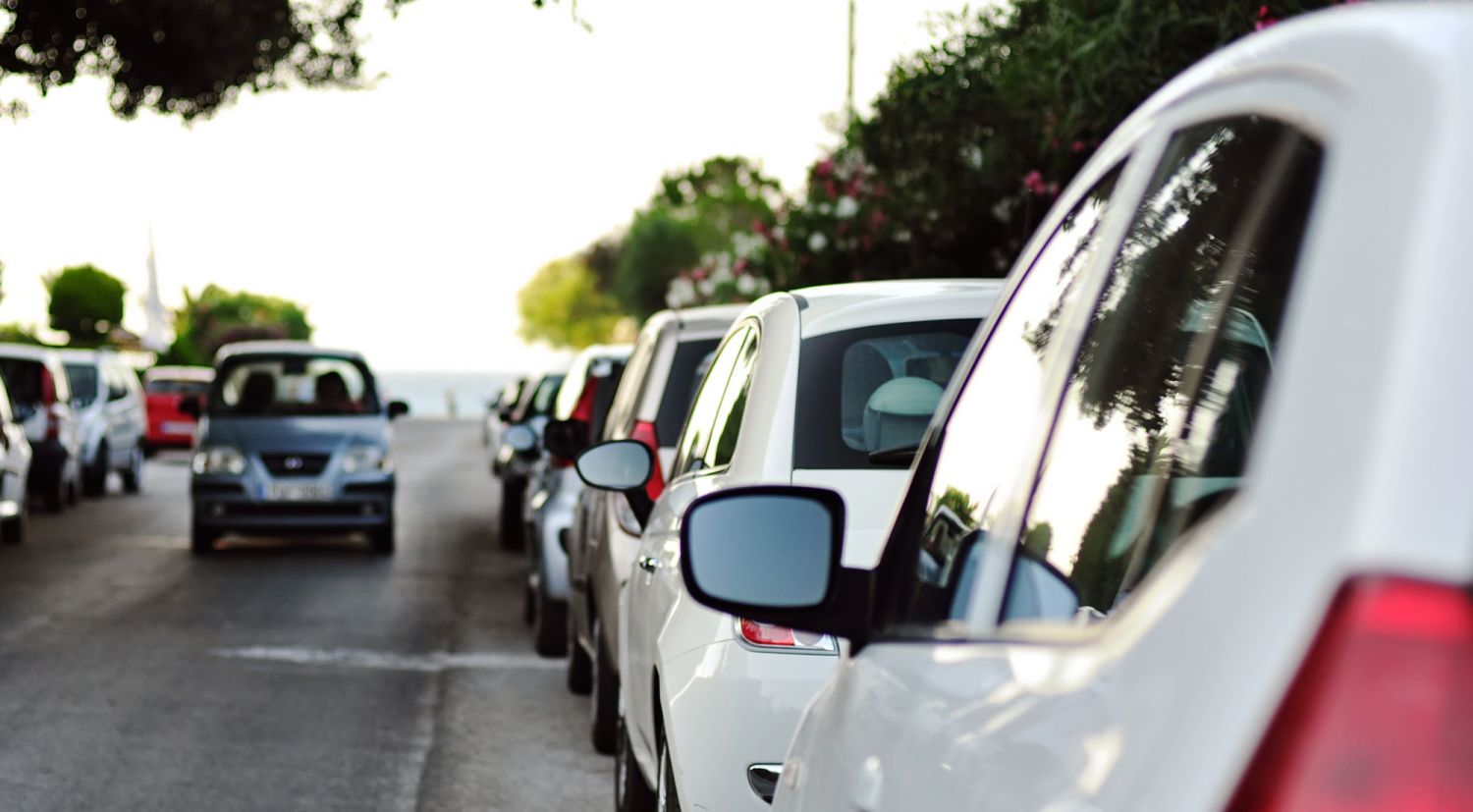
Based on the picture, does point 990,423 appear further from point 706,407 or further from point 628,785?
point 628,785

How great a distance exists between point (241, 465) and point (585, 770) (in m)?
9.69

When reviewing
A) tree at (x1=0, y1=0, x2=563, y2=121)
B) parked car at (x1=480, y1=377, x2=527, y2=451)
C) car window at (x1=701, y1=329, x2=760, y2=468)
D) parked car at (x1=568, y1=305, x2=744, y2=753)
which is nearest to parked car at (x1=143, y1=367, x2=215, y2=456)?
parked car at (x1=480, y1=377, x2=527, y2=451)

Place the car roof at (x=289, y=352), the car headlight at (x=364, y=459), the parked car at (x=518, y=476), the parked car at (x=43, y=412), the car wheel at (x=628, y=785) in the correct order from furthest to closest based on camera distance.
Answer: the parked car at (x=43, y=412)
the parked car at (x=518, y=476)
the car roof at (x=289, y=352)
the car headlight at (x=364, y=459)
the car wheel at (x=628, y=785)

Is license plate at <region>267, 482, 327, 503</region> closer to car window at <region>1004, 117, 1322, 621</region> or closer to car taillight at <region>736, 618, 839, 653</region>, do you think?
car taillight at <region>736, 618, 839, 653</region>

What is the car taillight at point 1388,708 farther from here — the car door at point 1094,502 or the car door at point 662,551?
the car door at point 662,551

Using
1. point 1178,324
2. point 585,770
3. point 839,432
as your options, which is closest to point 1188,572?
point 1178,324

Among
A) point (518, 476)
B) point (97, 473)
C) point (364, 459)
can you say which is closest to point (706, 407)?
point (364, 459)

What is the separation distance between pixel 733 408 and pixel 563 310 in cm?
14661

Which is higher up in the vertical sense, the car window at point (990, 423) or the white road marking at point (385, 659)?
the car window at point (990, 423)

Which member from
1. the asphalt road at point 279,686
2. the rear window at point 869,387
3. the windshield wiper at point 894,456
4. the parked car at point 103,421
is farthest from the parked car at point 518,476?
the windshield wiper at point 894,456

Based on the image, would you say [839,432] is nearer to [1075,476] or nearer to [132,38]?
[1075,476]

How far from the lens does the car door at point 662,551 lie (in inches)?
217

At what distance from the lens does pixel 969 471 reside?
A: 262 cm

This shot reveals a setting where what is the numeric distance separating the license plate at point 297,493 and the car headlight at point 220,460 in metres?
0.30
